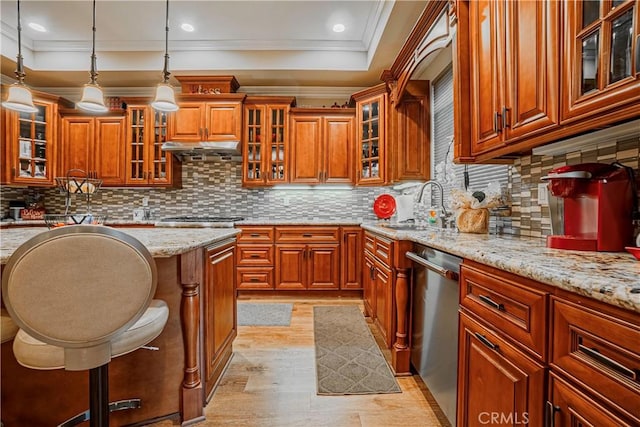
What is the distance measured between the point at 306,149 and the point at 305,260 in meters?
1.42

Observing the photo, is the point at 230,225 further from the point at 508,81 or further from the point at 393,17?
the point at 508,81

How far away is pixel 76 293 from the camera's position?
0.98 metres

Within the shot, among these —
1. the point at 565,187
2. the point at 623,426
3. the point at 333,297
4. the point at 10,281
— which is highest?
the point at 565,187

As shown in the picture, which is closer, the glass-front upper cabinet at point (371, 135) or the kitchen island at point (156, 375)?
the kitchen island at point (156, 375)

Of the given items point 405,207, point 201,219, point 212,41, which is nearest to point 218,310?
point 405,207

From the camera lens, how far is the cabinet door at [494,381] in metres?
0.87

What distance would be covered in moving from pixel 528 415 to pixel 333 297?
3042mm

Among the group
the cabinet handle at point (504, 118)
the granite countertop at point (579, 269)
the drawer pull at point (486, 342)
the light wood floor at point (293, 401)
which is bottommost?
the light wood floor at point (293, 401)

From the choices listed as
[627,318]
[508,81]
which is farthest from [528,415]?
[508,81]

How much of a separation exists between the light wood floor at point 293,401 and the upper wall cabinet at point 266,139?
2356mm

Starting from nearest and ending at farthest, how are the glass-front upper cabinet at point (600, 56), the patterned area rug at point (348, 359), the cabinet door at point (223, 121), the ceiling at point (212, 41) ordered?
the glass-front upper cabinet at point (600, 56) → the patterned area rug at point (348, 359) → the ceiling at point (212, 41) → the cabinet door at point (223, 121)

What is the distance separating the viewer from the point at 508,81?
4.85ft

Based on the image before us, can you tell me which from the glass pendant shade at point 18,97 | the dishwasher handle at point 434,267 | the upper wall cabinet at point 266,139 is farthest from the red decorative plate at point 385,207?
the glass pendant shade at point 18,97

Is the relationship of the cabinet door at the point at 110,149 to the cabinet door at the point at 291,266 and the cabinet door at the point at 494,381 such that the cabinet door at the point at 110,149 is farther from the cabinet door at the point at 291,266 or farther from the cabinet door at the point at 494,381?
the cabinet door at the point at 494,381
